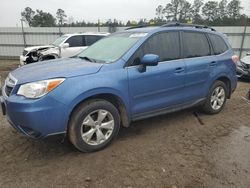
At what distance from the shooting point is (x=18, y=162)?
3381 millimetres

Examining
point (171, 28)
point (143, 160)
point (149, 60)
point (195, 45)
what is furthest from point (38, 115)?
point (195, 45)

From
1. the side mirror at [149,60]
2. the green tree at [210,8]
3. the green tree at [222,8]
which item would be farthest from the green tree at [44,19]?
the side mirror at [149,60]

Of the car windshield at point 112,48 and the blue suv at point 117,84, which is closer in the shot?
the blue suv at point 117,84

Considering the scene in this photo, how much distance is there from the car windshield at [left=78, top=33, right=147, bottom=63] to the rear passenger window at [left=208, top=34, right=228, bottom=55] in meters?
1.78

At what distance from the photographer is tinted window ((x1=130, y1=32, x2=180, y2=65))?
3941 millimetres

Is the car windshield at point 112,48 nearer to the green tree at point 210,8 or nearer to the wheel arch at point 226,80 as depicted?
the wheel arch at point 226,80

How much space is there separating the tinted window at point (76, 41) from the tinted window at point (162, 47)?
7452 mm

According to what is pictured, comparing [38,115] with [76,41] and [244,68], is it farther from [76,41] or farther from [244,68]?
[76,41]

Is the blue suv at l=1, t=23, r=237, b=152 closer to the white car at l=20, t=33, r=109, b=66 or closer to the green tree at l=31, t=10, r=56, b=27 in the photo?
the white car at l=20, t=33, r=109, b=66

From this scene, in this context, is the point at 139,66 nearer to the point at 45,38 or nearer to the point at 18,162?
the point at 18,162

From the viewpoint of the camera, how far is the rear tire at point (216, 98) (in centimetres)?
513

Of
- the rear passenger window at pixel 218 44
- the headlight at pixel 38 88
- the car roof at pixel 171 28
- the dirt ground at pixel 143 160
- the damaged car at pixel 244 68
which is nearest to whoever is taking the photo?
the dirt ground at pixel 143 160

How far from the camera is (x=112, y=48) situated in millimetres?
4223

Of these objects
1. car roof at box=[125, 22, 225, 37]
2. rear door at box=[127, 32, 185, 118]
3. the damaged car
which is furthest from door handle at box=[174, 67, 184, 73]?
the damaged car
